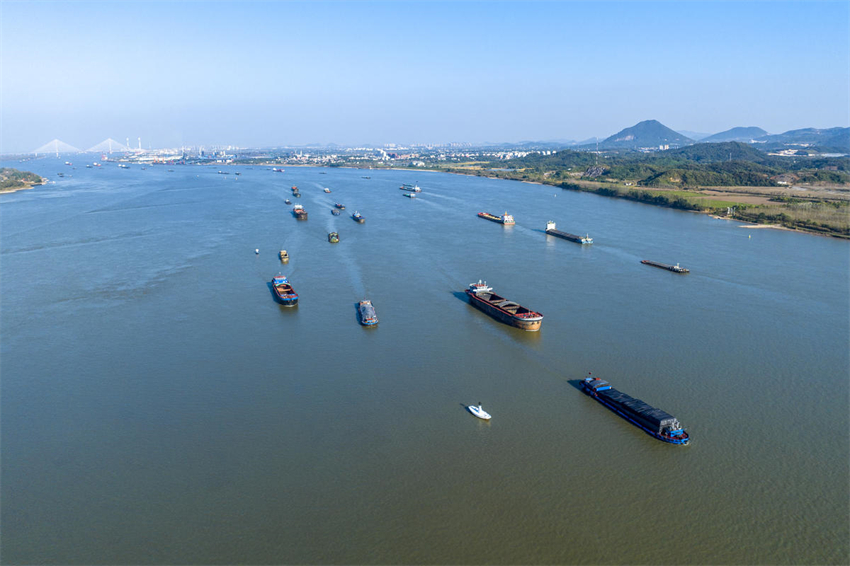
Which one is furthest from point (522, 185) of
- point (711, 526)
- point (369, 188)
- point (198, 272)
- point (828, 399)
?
point (711, 526)

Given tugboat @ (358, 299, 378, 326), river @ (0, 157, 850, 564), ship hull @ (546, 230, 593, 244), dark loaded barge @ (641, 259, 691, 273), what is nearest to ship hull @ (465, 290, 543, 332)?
river @ (0, 157, 850, 564)

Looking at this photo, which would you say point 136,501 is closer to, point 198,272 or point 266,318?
point 266,318

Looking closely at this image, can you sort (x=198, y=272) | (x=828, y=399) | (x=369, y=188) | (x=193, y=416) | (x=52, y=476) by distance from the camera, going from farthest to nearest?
(x=369, y=188) → (x=198, y=272) → (x=828, y=399) → (x=193, y=416) → (x=52, y=476)

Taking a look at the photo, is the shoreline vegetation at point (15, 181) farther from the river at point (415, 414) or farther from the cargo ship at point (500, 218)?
the cargo ship at point (500, 218)

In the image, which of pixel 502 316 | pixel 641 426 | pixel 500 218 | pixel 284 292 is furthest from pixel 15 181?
pixel 641 426

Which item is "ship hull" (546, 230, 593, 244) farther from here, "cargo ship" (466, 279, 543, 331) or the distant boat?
the distant boat
